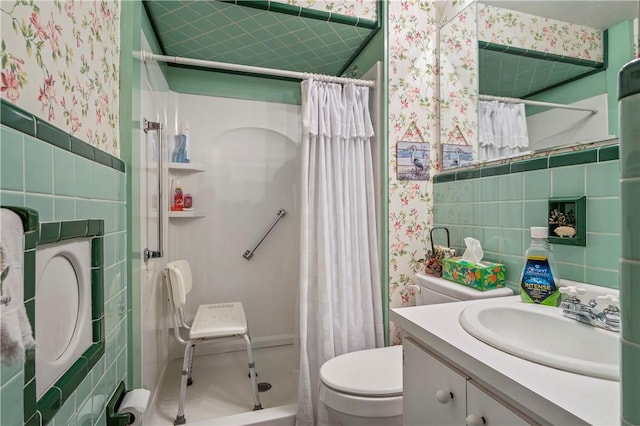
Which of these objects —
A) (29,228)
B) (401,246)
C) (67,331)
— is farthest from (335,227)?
(29,228)

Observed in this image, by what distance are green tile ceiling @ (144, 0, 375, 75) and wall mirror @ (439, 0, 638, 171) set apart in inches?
22.7

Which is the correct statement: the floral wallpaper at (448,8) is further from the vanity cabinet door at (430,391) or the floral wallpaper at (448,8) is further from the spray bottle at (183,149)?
the spray bottle at (183,149)

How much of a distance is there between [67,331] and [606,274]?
1490 mm

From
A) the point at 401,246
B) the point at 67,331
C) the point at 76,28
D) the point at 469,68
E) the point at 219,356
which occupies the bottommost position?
the point at 219,356

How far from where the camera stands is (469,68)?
152 cm

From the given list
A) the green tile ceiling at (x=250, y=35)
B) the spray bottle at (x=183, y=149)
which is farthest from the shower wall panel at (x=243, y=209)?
the green tile ceiling at (x=250, y=35)

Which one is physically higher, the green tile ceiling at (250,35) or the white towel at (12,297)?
the green tile ceiling at (250,35)

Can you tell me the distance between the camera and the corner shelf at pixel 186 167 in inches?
82.5

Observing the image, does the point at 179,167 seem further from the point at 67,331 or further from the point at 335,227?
the point at 67,331

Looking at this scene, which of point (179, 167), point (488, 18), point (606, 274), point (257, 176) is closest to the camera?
point (606, 274)

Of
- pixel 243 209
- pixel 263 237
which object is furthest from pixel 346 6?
pixel 263 237

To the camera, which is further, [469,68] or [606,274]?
[469,68]

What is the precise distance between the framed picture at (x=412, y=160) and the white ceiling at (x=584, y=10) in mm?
688

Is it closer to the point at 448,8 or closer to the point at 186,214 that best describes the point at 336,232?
the point at 186,214
